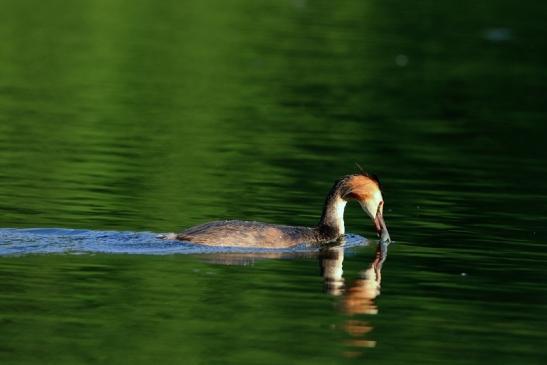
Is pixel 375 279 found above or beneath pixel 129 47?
beneath

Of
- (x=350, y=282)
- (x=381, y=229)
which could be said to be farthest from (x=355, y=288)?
(x=381, y=229)

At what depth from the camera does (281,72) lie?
1462 inches

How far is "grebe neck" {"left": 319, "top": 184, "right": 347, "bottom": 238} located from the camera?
17.7 m

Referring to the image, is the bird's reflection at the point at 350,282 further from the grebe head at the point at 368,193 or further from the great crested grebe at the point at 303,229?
the grebe head at the point at 368,193

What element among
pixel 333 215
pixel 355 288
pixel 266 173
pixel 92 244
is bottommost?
pixel 355 288

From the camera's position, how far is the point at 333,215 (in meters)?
17.7

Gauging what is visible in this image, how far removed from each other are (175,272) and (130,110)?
1480cm

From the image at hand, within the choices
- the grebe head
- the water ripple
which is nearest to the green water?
the water ripple

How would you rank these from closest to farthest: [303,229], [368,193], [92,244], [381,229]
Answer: [92,244]
[303,229]
[381,229]
[368,193]

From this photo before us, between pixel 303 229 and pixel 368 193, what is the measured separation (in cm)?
103

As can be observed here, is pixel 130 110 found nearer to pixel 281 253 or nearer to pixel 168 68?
pixel 168 68

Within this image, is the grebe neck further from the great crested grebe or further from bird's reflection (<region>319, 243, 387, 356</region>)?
bird's reflection (<region>319, 243, 387, 356</region>)

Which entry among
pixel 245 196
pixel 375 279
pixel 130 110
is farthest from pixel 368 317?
pixel 130 110

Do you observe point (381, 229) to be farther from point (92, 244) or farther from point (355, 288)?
point (92, 244)
